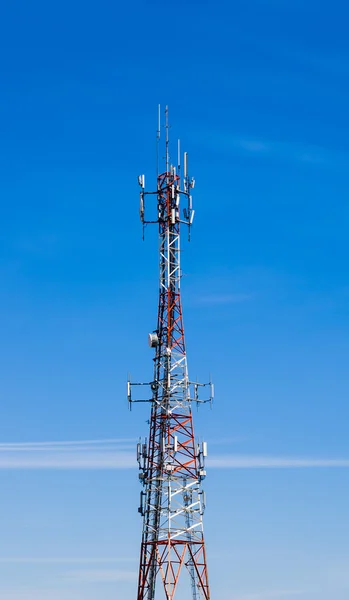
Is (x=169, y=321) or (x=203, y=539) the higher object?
(x=169, y=321)

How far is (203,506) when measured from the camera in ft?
279

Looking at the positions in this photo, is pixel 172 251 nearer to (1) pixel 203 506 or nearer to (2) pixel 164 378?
(2) pixel 164 378

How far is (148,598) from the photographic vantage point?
84.1 metres

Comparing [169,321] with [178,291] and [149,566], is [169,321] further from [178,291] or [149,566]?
[149,566]

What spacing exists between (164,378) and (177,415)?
3.39m

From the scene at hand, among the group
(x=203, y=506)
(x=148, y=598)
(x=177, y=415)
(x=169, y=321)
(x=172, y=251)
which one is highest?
(x=172, y=251)

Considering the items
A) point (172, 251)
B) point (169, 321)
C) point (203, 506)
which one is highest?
point (172, 251)

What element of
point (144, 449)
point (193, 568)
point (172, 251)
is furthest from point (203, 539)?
point (172, 251)

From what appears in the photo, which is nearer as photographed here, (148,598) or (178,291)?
(148,598)

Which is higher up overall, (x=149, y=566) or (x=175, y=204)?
(x=175, y=204)

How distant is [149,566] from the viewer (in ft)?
277

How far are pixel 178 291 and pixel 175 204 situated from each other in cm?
733

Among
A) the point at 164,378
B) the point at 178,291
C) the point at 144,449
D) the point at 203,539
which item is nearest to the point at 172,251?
the point at 178,291

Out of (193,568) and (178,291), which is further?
(178,291)
